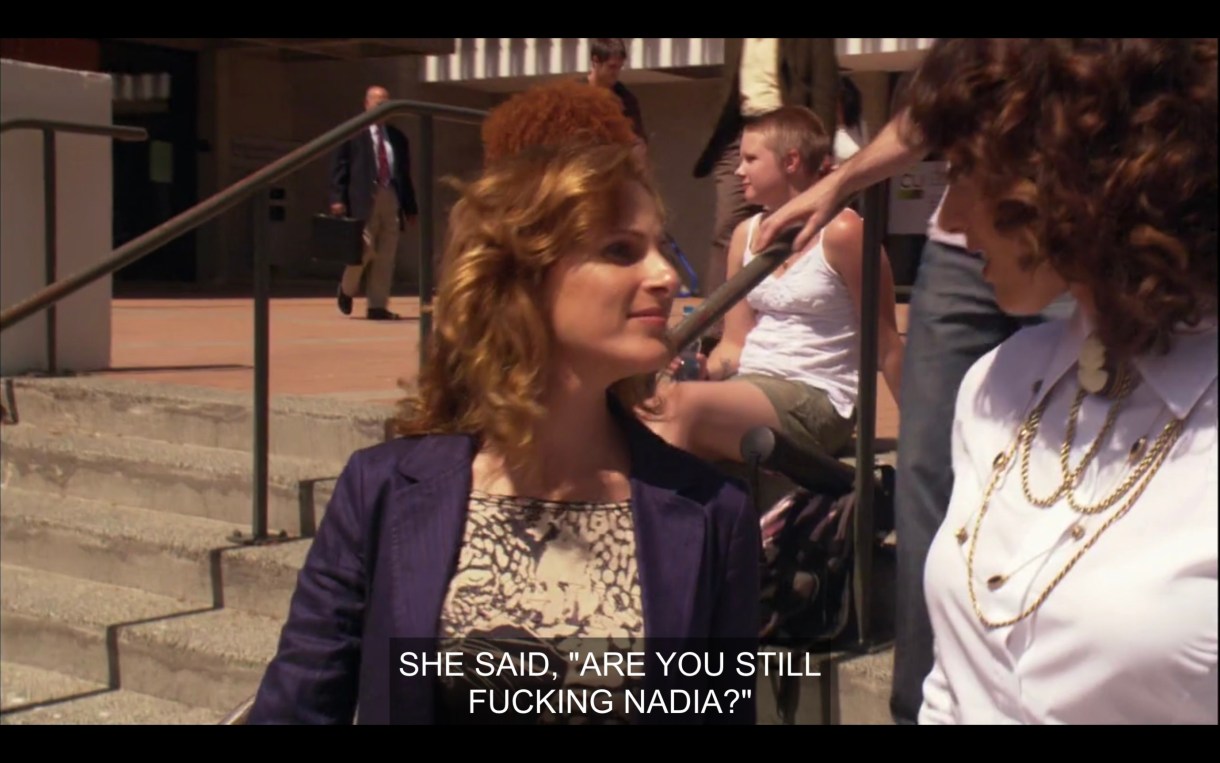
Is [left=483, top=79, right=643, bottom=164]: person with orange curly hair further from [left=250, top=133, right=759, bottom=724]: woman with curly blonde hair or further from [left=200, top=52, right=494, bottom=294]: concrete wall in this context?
[left=200, top=52, right=494, bottom=294]: concrete wall

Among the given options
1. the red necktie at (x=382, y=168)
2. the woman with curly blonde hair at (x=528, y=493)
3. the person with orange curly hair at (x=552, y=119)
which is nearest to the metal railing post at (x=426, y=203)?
the person with orange curly hair at (x=552, y=119)

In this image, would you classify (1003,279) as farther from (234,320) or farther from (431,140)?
(234,320)

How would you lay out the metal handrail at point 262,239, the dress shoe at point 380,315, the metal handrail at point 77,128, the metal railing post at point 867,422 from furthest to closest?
the dress shoe at point 380,315 < the metal handrail at point 77,128 < the metal handrail at point 262,239 < the metal railing post at point 867,422

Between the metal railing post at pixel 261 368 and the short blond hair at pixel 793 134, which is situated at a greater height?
the short blond hair at pixel 793 134

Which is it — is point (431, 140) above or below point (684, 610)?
above

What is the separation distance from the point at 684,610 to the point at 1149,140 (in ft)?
2.88

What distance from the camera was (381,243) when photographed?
33.9 feet

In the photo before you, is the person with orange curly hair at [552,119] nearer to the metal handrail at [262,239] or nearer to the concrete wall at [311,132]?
the metal handrail at [262,239]

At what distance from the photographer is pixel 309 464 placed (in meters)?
5.05

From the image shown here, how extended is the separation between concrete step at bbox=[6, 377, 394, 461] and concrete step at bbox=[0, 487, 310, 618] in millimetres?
364

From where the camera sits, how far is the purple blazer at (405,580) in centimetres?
200

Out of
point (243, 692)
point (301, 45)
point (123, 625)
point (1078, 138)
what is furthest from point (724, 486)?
point (301, 45)

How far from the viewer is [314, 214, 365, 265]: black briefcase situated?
6.82 metres

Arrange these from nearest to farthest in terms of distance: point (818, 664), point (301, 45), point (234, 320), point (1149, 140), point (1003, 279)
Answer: point (1149, 140) → point (1003, 279) → point (818, 664) → point (234, 320) → point (301, 45)
